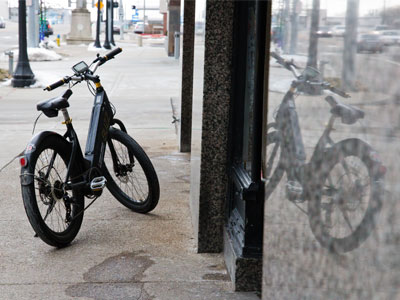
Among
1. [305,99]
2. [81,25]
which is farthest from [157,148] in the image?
[81,25]

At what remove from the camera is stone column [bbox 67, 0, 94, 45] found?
4546cm

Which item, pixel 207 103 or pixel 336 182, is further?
pixel 207 103

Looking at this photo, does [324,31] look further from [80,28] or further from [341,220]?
[80,28]

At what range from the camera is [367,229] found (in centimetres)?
162

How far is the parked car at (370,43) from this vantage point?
1.58 meters

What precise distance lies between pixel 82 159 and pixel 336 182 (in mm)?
3302

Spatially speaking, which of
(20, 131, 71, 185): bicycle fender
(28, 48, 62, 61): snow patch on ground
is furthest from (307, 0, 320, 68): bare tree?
(28, 48, 62, 61): snow patch on ground

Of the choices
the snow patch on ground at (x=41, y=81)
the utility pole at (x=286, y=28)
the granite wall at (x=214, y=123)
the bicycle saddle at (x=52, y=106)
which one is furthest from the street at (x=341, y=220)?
the snow patch on ground at (x=41, y=81)

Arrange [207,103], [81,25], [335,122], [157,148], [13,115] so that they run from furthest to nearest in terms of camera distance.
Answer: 1. [81,25]
2. [13,115]
3. [157,148]
4. [207,103]
5. [335,122]

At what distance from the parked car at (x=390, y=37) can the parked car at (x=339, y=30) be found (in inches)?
10.6

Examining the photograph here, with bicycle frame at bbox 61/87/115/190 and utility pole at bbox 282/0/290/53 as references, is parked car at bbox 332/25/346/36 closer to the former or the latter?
utility pole at bbox 282/0/290/53

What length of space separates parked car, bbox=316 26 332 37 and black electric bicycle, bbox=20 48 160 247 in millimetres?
2753

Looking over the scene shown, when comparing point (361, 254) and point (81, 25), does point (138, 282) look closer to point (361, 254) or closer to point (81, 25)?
point (361, 254)

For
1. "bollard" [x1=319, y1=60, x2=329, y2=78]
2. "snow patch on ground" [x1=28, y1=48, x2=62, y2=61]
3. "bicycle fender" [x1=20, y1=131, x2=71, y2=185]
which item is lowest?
"snow patch on ground" [x1=28, y1=48, x2=62, y2=61]
